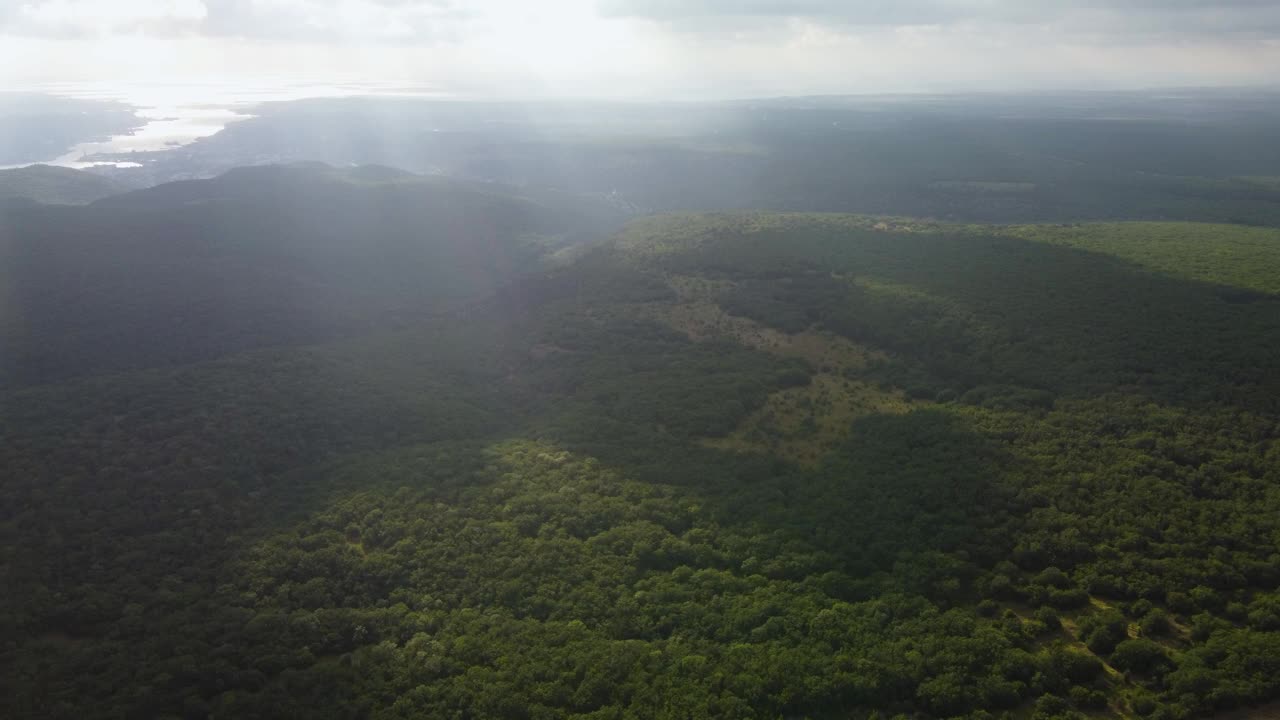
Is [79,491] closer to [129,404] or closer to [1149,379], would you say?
[129,404]

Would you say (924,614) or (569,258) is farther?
(569,258)

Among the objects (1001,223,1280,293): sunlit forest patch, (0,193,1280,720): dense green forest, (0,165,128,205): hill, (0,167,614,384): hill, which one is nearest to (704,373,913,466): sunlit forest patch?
(0,193,1280,720): dense green forest

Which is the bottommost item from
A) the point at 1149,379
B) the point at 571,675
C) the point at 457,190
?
the point at 571,675

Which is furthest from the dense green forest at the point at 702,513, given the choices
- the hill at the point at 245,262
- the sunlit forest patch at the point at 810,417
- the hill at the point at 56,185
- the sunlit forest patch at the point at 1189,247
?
the hill at the point at 56,185

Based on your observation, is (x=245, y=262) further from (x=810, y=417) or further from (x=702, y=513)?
(x=702, y=513)

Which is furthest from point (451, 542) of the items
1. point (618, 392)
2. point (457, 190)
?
point (457, 190)

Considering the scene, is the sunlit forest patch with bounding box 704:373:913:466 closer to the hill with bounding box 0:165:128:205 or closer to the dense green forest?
the dense green forest
